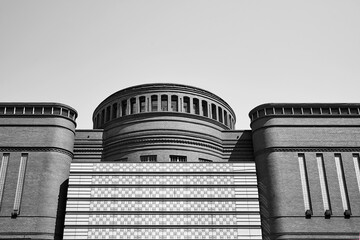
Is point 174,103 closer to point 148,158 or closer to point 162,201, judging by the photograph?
point 148,158

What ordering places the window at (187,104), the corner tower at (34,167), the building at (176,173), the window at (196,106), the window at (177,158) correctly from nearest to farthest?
the corner tower at (34,167)
the building at (176,173)
the window at (177,158)
the window at (187,104)
the window at (196,106)

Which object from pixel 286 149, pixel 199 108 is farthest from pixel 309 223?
pixel 199 108

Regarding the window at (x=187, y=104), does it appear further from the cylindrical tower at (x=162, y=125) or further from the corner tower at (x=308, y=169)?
the corner tower at (x=308, y=169)

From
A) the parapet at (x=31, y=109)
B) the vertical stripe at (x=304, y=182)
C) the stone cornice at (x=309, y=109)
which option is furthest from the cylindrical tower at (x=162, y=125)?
the vertical stripe at (x=304, y=182)

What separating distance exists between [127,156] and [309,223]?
15.1 metres

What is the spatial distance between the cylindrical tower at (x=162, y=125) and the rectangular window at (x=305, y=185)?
6.75 metres

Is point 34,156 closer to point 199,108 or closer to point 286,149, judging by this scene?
point 199,108

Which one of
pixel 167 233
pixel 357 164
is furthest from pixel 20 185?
pixel 357 164

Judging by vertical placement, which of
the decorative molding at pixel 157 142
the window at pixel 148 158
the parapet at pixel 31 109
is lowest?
the window at pixel 148 158

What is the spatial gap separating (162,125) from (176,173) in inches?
188

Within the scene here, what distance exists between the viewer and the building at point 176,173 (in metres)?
26.0

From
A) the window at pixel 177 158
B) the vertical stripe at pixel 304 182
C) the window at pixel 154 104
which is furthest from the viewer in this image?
the window at pixel 154 104

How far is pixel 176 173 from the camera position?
2819 centimetres

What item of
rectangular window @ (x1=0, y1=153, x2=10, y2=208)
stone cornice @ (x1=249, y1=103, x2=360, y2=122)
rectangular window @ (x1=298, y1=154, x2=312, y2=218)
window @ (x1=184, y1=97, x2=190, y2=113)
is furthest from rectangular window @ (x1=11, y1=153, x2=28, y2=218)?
rectangular window @ (x1=298, y1=154, x2=312, y2=218)
